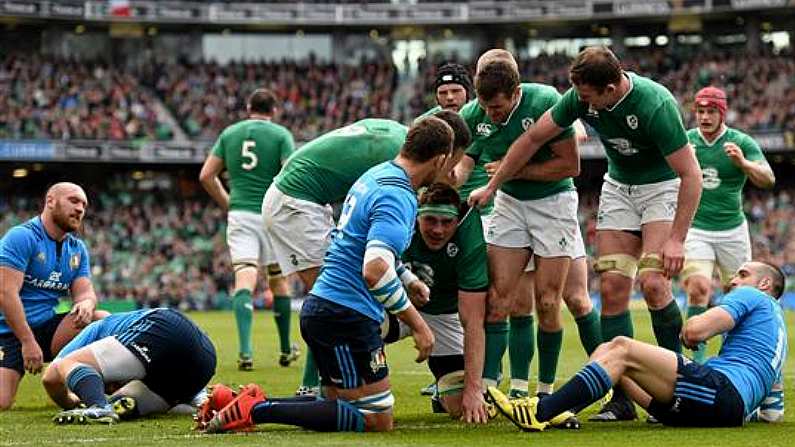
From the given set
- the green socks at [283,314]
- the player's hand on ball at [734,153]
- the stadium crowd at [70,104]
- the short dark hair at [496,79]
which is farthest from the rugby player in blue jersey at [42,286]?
the stadium crowd at [70,104]

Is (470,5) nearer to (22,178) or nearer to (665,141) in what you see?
(22,178)

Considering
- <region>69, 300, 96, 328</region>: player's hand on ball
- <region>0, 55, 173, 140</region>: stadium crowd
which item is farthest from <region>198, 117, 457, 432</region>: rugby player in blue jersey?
<region>0, 55, 173, 140</region>: stadium crowd

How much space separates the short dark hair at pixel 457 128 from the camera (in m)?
8.14

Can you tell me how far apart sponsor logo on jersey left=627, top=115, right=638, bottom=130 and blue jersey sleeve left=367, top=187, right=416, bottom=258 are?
193 centimetres

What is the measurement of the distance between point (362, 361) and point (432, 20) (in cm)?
3928

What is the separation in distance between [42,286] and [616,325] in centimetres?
428

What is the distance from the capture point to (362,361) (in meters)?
7.58

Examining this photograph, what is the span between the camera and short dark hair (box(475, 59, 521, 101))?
8602 mm

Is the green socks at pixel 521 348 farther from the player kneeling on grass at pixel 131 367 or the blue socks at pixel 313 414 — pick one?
the player kneeling on grass at pixel 131 367

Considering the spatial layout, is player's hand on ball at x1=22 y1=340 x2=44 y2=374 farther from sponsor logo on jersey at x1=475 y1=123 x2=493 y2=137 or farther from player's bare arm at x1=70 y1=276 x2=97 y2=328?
sponsor logo on jersey at x1=475 y1=123 x2=493 y2=137

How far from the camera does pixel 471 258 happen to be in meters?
8.70

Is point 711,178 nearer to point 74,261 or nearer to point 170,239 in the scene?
point 74,261

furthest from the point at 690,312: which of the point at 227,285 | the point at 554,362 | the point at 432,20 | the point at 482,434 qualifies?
the point at 432,20

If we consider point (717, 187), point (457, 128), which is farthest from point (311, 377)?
point (717, 187)
